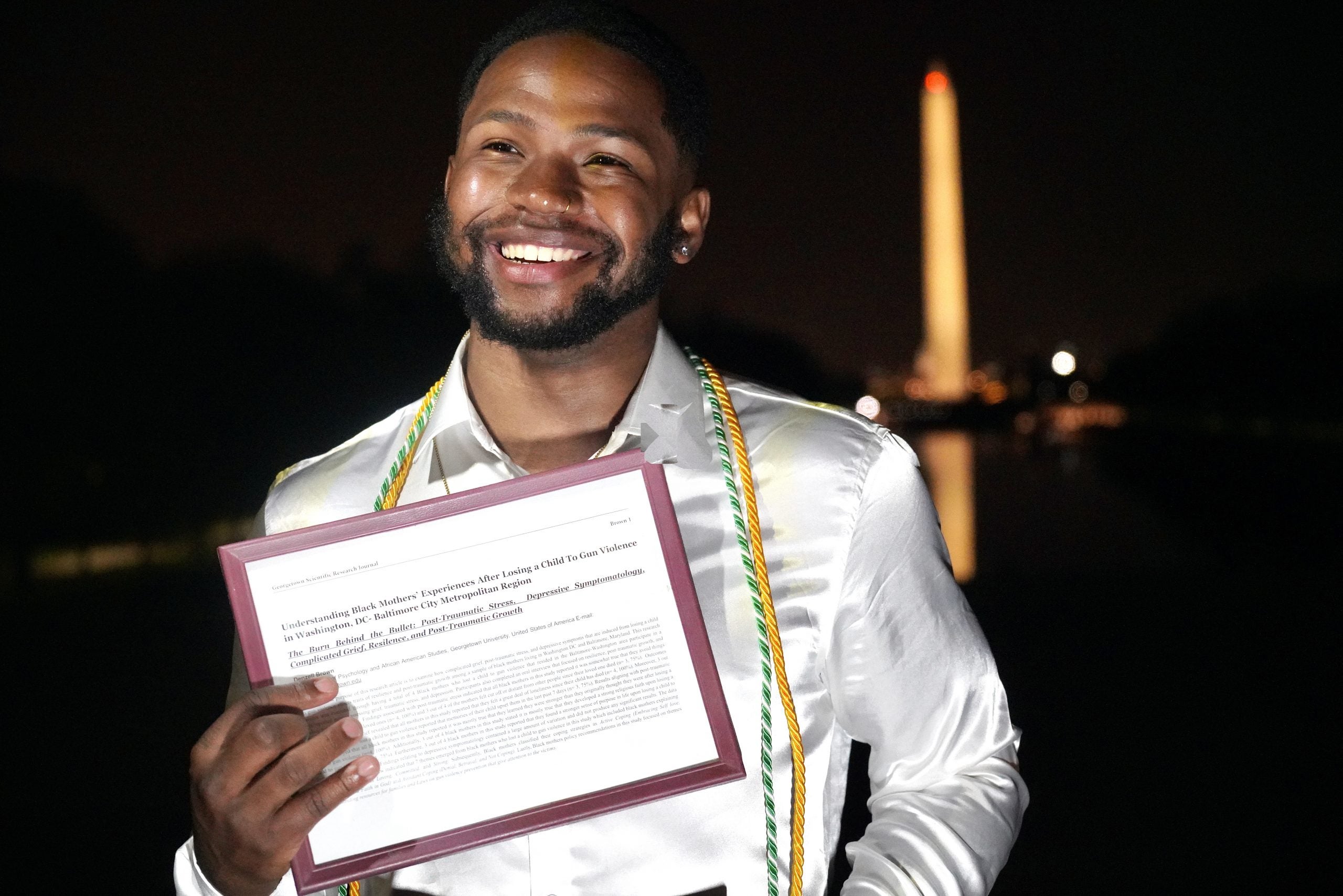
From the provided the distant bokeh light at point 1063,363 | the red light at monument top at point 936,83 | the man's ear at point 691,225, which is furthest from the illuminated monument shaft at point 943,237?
the man's ear at point 691,225

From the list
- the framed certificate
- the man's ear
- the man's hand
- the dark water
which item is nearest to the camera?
the man's hand

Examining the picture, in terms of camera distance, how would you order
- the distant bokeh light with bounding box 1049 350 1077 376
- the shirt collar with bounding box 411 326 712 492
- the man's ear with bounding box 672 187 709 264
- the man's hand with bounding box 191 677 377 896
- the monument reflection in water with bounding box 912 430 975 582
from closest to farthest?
the man's hand with bounding box 191 677 377 896 → the shirt collar with bounding box 411 326 712 492 → the man's ear with bounding box 672 187 709 264 → the monument reflection in water with bounding box 912 430 975 582 → the distant bokeh light with bounding box 1049 350 1077 376

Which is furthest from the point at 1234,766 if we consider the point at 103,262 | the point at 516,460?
the point at 103,262

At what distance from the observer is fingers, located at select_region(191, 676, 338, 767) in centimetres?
203

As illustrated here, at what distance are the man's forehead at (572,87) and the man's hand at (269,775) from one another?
1.03 meters

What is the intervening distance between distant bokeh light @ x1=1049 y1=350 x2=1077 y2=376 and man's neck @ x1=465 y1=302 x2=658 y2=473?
108 metres

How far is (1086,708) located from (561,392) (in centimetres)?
763

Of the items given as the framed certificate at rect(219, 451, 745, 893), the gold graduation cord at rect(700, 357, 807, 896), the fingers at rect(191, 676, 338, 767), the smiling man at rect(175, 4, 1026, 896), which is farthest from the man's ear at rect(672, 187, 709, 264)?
the fingers at rect(191, 676, 338, 767)

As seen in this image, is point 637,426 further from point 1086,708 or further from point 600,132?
point 1086,708

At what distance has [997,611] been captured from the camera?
13234mm

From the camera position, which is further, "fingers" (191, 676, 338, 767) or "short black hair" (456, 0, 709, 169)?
"short black hair" (456, 0, 709, 169)

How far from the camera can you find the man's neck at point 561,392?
254cm

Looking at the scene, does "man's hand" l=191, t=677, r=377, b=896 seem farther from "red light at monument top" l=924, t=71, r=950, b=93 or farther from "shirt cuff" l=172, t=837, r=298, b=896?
"red light at monument top" l=924, t=71, r=950, b=93

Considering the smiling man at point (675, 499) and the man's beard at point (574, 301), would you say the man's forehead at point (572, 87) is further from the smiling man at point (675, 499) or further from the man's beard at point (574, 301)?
the man's beard at point (574, 301)
